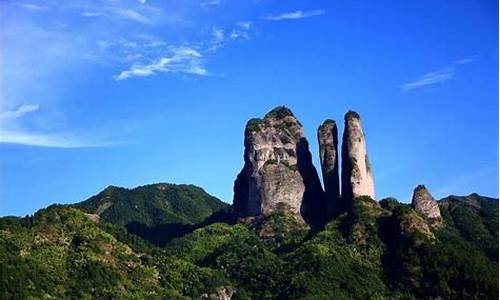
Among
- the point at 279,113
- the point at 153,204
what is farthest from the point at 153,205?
the point at 279,113

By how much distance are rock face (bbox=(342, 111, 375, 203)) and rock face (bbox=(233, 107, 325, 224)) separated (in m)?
5.88

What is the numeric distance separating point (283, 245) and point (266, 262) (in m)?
7.99

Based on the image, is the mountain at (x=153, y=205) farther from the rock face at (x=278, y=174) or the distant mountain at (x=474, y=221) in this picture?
the distant mountain at (x=474, y=221)

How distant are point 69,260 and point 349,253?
30.2 m

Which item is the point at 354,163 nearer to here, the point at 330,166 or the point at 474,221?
the point at 330,166

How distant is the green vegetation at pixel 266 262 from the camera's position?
3280 inches

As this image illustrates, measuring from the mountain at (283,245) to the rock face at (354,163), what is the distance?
142mm

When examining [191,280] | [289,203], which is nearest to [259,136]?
[289,203]

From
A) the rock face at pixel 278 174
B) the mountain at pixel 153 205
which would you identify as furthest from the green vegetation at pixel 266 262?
the mountain at pixel 153 205

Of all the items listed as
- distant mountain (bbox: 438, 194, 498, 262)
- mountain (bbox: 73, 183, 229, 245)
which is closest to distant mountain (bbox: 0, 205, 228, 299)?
distant mountain (bbox: 438, 194, 498, 262)

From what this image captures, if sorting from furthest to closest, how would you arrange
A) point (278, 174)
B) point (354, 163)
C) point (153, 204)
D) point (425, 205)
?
1. point (153, 204)
2. point (278, 174)
3. point (425, 205)
4. point (354, 163)

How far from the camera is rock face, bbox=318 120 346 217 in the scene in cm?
10950

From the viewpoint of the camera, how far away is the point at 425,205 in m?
109

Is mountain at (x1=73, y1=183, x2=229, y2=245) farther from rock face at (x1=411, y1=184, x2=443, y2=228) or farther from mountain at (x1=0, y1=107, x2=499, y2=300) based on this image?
rock face at (x1=411, y1=184, x2=443, y2=228)
